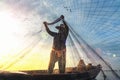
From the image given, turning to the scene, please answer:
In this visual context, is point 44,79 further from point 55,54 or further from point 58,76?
point 55,54

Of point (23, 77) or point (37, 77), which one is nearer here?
point (23, 77)

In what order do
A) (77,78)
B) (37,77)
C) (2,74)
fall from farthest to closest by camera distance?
(77,78), (37,77), (2,74)

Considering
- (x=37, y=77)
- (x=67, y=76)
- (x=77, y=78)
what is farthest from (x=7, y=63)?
(x=77, y=78)

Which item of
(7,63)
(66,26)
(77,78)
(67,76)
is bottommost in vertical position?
(77,78)

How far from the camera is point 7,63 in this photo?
1514cm

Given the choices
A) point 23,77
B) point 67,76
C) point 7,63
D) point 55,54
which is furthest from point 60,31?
point 23,77

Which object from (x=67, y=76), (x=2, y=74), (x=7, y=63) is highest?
(x=2, y=74)

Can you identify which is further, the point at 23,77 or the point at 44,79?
the point at 44,79

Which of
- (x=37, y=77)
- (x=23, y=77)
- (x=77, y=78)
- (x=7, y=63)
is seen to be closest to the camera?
(x=23, y=77)

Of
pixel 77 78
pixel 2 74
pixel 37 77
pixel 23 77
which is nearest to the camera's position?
pixel 2 74

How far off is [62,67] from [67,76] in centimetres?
124

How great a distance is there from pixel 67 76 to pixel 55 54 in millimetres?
1868

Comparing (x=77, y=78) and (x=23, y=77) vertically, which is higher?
(x=23, y=77)

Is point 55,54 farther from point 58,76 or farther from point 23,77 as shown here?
point 23,77
